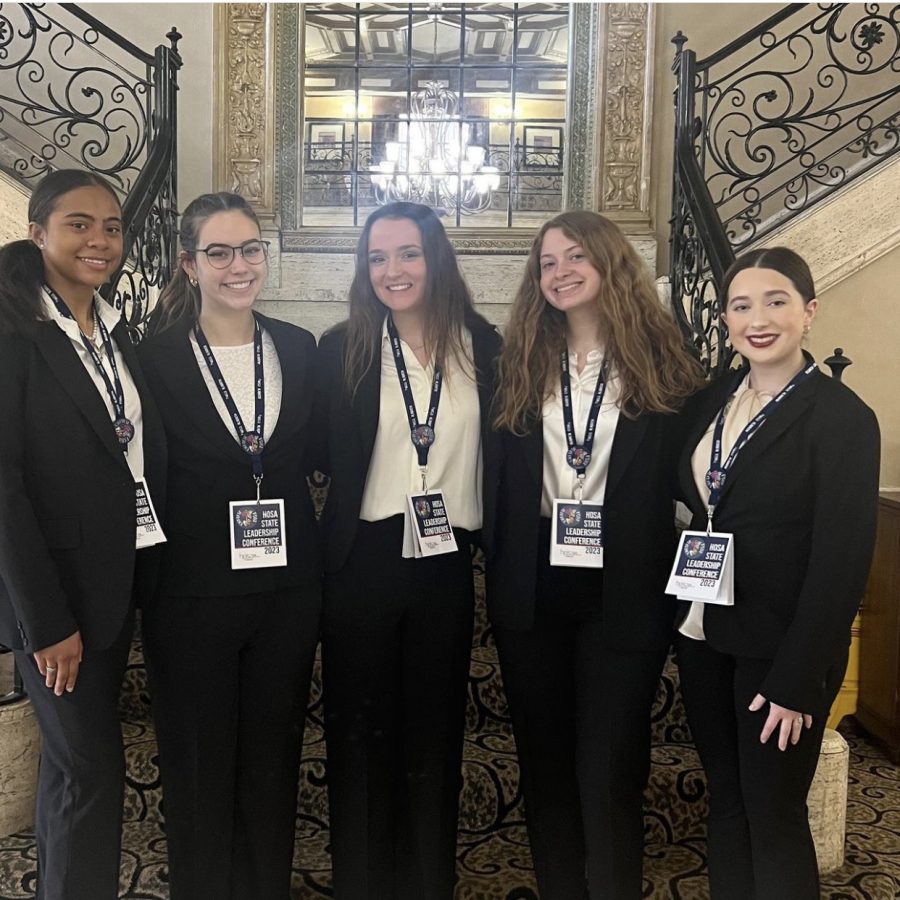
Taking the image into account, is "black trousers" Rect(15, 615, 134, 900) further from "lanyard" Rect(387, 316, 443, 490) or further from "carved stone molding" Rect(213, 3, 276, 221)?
"carved stone molding" Rect(213, 3, 276, 221)

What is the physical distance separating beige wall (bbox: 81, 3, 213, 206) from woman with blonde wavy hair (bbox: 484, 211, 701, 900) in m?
4.82

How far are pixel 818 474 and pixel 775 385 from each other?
0.25 meters

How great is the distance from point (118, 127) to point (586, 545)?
4.57 metres

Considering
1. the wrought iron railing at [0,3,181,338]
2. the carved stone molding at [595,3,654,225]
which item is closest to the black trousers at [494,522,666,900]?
the wrought iron railing at [0,3,181,338]

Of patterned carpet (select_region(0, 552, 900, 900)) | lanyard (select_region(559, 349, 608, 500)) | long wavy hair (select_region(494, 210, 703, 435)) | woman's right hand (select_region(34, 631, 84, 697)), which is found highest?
long wavy hair (select_region(494, 210, 703, 435))

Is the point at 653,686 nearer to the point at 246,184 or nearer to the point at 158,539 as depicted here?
the point at 158,539

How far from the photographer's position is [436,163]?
7.03 meters

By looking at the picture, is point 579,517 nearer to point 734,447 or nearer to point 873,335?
point 734,447

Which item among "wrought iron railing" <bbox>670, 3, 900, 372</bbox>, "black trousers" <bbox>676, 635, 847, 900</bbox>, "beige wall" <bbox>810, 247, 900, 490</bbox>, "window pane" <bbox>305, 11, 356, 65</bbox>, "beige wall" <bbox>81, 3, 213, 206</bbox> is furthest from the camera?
"window pane" <bbox>305, 11, 356, 65</bbox>

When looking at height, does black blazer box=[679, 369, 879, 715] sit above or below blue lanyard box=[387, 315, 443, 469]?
below

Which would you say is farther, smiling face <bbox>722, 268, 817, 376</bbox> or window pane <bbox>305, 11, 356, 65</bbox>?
window pane <bbox>305, 11, 356, 65</bbox>

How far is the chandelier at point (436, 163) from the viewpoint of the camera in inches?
272

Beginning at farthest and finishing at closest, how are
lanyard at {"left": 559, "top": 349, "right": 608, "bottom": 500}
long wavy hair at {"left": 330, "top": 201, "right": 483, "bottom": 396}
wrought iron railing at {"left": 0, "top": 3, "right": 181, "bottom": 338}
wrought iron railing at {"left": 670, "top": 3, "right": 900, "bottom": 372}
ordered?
wrought iron railing at {"left": 0, "top": 3, "right": 181, "bottom": 338} → wrought iron railing at {"left": 670, "top": 3, "right": 900, "bottom": 372} → long wavy hair at {"left": 330, "top": 201, "right": 483, "bottom": 396} → lanyard at {"left": 559, "top": 349, "right": 608, "bottom": 500}

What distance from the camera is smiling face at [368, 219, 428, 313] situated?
2262mm
